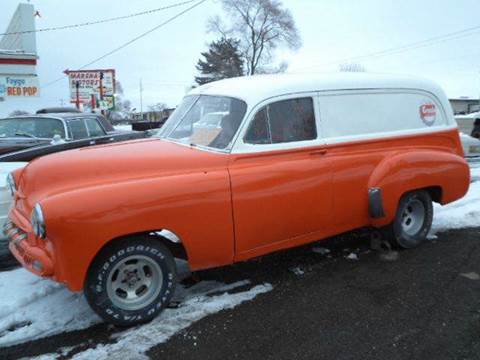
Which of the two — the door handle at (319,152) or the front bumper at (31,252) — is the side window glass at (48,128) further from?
the door handle at (319,152)

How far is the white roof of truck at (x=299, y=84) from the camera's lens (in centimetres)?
452

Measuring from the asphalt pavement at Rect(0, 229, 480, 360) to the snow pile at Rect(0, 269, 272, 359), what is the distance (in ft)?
0.34

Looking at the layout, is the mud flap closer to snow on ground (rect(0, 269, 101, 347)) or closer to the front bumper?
snow on ground (rect(0, 269, 101, 347))

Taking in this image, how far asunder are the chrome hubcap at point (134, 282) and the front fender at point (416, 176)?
235 centimetres

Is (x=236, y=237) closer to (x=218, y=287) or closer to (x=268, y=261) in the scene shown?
(x=218, y=287)

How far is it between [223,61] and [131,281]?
56.5m

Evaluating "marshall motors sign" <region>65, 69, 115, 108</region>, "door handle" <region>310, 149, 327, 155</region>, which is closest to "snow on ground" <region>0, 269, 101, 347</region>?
"door handle" <region>310, 149, 327, 155</region>

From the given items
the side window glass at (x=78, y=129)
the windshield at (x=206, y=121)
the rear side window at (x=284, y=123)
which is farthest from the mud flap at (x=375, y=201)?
the side window glass at (x=78, y=129)

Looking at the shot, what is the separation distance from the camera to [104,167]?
3.95m

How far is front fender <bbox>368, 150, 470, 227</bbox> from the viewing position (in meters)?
5.00

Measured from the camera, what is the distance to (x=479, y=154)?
12.0 m

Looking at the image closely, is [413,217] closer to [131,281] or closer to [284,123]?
[284,123]

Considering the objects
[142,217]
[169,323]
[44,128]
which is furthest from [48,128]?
[169,323]

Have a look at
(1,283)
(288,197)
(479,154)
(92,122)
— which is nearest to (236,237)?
(288,197)
